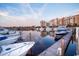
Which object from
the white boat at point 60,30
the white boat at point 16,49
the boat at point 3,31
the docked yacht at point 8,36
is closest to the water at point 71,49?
the white boat at point 60,30

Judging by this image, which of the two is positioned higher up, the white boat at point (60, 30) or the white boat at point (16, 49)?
the white boat at point (60, 30)

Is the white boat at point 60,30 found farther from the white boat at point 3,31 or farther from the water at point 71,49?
the white boat at point 3,31

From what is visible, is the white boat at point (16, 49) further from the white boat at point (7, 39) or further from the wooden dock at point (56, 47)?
the wooden dock at point (56, 47)

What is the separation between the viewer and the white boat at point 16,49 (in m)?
1.73

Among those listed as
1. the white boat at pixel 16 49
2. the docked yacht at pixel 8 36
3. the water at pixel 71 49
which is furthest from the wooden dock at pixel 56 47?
the docked yacht at pixel 8 36

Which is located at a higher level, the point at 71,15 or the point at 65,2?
the point at 65,2

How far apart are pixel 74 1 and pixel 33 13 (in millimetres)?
543

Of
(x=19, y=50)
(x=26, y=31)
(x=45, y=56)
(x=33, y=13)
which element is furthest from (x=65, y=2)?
(x=19, y=50)

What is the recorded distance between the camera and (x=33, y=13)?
69.4 inches

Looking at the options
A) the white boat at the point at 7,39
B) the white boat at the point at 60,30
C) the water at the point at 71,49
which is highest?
the white boat at the point at 60,30

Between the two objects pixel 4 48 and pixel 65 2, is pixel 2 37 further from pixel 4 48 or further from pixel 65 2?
pixel 65 2

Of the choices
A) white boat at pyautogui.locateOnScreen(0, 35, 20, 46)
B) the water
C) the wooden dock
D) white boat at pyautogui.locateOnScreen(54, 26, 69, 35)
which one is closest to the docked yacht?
white boat at pyautogui.locateOnScreen(0, 35, 20, 46)

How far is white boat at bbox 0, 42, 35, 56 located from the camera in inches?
68.2

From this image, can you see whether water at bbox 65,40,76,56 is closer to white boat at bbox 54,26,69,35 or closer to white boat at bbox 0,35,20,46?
white boat at bbox 54,26,69,35
